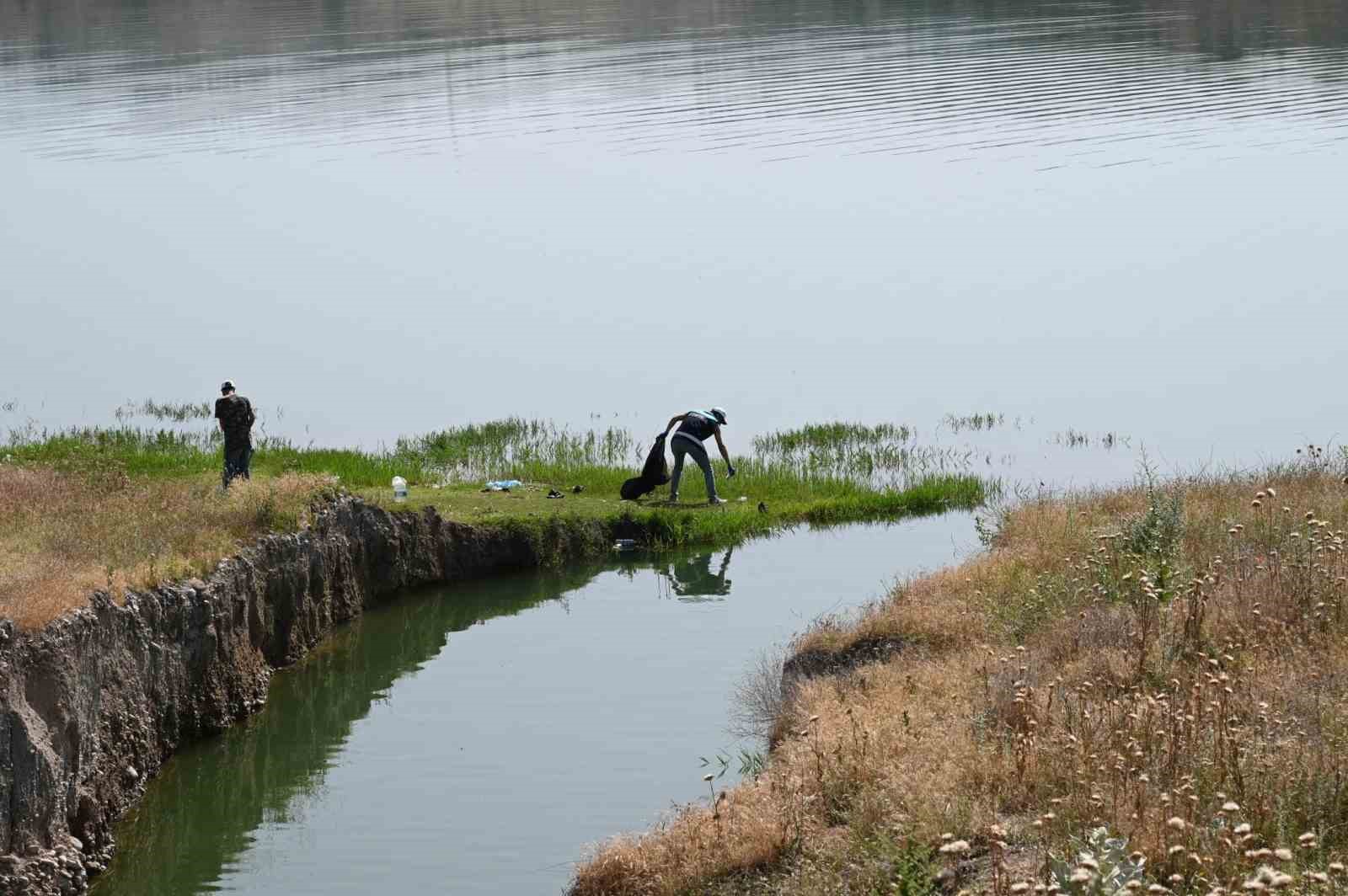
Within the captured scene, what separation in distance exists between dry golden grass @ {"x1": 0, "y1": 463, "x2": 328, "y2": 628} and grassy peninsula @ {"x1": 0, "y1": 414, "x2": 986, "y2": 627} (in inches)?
1.2

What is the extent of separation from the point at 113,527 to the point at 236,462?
3.69 meters

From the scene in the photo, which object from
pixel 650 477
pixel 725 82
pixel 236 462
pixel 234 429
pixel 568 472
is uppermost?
pixel 725 82

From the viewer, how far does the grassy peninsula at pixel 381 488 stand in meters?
21.4

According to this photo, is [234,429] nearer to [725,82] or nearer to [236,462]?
[236,462]

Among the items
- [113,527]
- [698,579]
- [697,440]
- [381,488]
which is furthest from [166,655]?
[697,440]

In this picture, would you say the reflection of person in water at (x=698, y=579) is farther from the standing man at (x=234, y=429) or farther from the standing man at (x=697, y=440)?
the standing man at (x=234, y=429)

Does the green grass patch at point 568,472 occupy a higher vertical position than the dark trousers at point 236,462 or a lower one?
lower

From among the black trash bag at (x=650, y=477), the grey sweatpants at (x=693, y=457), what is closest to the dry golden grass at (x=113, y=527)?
the black trash bag at (x=650, y=477)

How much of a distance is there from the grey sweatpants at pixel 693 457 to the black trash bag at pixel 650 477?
180 millimetres

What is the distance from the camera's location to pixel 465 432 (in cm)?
3419

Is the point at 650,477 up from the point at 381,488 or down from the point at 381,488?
down

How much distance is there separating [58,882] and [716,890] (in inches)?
254

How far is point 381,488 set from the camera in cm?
2975

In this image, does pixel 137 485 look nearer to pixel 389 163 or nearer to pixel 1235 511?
pixel 1235 511
